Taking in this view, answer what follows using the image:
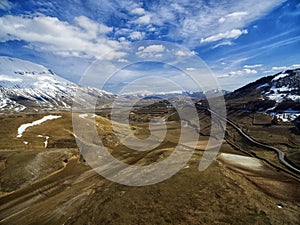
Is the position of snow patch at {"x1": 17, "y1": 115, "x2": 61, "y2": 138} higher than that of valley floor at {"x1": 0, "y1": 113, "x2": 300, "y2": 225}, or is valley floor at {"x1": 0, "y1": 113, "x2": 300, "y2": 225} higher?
snow patch at {"x1": 17, "y1": 115, "x2": 61, "y2": 138}

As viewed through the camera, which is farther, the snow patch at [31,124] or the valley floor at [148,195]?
the snow patch at [31,124]

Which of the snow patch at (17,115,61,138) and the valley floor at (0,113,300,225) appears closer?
the valley floor at (0,113,300,225)

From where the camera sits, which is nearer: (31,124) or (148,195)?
(148,195)

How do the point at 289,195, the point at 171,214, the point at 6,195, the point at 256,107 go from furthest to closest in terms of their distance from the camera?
1. the point at 256,107
2. the point at 6,195
3. the point at 289,195
4. the point at 171,214

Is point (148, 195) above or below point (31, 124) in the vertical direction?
below

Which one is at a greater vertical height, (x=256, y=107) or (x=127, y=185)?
(x=256, y=107)

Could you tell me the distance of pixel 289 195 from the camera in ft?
115

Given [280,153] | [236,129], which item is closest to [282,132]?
[236,129]

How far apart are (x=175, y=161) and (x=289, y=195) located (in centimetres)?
2320

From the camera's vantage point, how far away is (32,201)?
3766 centimetres

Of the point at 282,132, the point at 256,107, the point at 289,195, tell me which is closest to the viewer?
the point at 289,195

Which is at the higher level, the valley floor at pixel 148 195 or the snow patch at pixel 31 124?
the snow patch at pixel 31 124

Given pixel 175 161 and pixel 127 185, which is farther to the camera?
pixel 175 161

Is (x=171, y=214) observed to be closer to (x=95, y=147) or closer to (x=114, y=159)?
(x=114, y=159)
